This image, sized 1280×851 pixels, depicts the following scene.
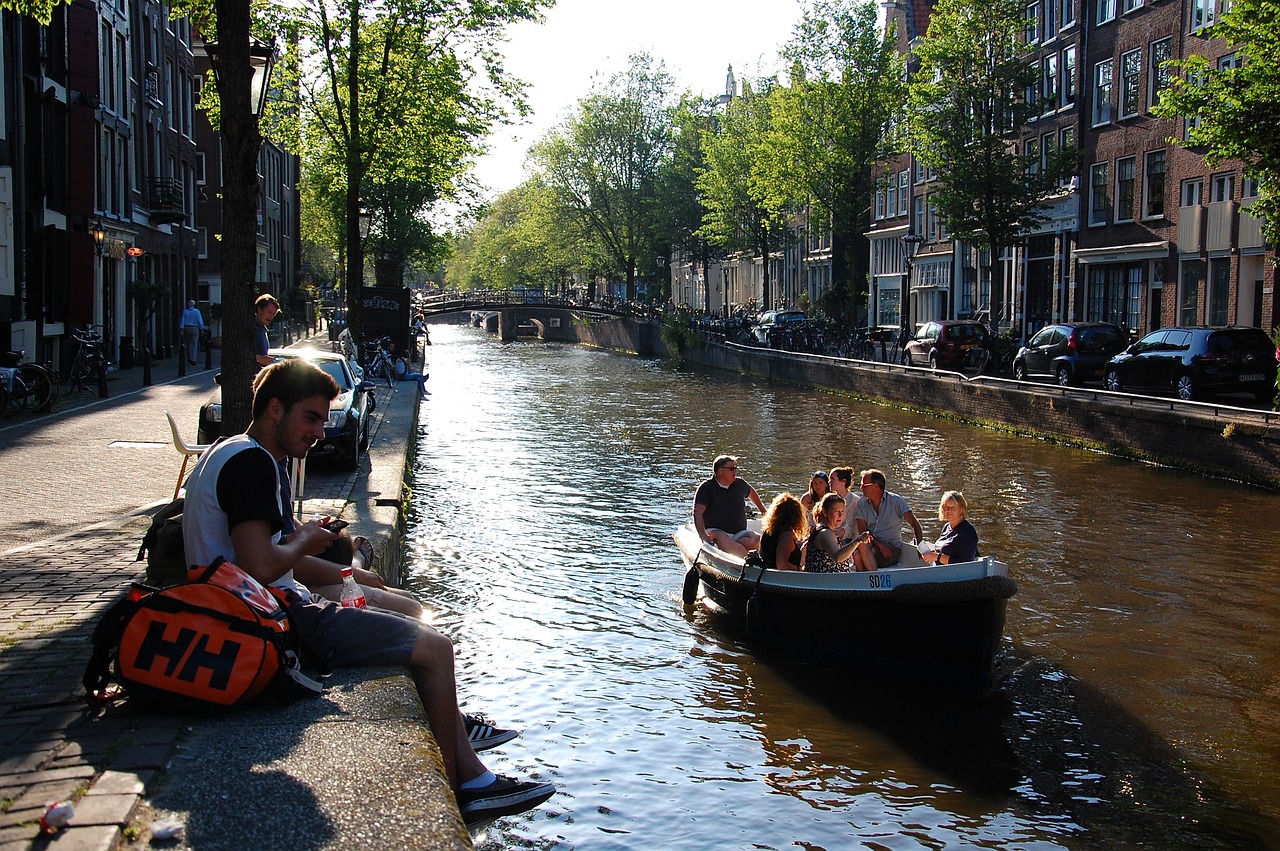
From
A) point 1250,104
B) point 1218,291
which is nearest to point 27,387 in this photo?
point 1250,104

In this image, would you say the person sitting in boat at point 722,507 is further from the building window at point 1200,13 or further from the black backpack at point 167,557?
the building window at point 1200,13

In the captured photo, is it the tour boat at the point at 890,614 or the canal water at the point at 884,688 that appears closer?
the canal water at the point at 884,688

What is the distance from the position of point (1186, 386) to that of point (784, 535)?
15338 mm

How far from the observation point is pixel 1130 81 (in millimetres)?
35562

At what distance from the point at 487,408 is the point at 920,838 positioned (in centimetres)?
2562

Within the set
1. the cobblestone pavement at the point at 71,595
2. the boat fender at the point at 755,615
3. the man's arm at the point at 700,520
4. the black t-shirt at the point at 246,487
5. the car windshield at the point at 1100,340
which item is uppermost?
the car windshield at the point at 1100,340

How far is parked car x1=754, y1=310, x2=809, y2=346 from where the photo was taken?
50.5 m

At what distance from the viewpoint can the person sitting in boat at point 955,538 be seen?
1012cm

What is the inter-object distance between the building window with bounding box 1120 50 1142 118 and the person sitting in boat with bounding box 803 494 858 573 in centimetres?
2818

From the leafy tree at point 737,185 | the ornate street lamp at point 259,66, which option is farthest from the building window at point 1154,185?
the ornate street lamp at point 259,66

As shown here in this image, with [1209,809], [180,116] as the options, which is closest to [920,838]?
[1209,809]

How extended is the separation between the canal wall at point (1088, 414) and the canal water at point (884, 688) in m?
0.51

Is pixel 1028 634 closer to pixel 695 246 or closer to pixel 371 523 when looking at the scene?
pixel 371 523

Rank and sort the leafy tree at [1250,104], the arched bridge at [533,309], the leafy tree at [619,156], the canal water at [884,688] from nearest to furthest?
the canal water at [884,688] → the leafy tree at [1250,104] → the leafy tree at [619,156] → the arched bridge at [533,309]
